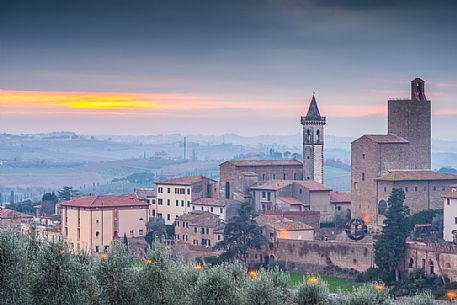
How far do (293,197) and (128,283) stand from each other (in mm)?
32811

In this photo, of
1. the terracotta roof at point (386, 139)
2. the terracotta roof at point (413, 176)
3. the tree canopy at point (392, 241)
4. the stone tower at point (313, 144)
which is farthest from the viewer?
the stone tower at point (313, 144)

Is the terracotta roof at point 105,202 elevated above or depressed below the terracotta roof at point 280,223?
above

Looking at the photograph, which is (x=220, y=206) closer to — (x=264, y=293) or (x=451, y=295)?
(x=451, y=295)

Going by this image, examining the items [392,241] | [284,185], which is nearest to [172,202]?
[284,185]

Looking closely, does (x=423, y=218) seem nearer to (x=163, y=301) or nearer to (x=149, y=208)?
(x=149, y=208)

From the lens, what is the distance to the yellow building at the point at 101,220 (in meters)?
71.5

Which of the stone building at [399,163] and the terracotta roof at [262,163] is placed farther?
the terracotta roof at [262,163]

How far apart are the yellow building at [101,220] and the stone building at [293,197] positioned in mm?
6680

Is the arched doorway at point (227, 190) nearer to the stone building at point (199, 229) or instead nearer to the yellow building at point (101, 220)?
the stone building at point (199, 229)

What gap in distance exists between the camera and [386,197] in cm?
6831

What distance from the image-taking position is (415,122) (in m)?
73.1

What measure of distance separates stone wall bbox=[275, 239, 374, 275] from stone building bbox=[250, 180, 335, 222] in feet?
24.7

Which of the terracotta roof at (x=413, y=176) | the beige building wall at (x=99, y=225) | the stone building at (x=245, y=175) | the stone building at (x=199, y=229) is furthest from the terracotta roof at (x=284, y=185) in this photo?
the beige building wall at (x=99, y=225)

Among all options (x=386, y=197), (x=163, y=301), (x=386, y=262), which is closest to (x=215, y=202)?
(x=386, y=197)
